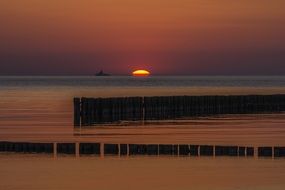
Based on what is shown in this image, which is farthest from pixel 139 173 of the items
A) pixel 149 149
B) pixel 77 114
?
pixel 77 114

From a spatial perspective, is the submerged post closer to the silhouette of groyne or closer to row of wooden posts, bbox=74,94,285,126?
row of wooden posts, bbox=74,94,285,126

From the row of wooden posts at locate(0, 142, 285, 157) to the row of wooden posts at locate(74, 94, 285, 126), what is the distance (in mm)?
14667

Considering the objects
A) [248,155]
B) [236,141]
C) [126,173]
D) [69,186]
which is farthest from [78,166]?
[236,141]

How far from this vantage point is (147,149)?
26516 mm

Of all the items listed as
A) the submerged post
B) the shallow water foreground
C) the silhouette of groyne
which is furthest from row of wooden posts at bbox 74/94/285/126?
the shallow water foreground

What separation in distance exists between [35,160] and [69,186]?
529 cm

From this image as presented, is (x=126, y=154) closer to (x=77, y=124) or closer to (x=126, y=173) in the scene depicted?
(x=126, y=173)

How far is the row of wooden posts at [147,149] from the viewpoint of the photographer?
85.4ft

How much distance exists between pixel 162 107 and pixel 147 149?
1015 inches

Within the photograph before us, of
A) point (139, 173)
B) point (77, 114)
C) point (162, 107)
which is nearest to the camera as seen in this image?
point (139, 173)

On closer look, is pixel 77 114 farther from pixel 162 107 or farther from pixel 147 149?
pixel 147 149

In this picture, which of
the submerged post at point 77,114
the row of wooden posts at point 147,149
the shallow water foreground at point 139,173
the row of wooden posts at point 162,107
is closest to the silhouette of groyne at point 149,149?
the row of wooden posts at point 147,149

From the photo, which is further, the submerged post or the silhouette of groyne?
the submerged post

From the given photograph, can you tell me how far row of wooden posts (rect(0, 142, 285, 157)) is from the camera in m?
26.0
